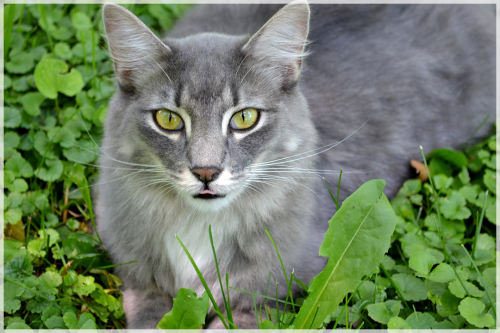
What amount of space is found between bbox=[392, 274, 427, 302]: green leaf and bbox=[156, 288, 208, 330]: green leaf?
98cm

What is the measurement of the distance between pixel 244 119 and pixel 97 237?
1.24 m

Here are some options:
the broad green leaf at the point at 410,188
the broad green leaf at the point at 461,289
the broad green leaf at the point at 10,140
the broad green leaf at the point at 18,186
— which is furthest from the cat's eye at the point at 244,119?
the broad green leaf at the point at 10,140

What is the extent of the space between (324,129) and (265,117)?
2.76 ft

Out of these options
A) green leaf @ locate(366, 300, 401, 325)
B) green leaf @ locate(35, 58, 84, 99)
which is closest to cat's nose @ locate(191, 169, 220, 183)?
green leaf @ locate(366, 300, 401, 325)

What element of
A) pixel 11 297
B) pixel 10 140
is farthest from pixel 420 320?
pixel 10 140

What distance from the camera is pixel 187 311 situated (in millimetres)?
1898

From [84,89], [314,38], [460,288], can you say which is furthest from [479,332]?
[84,89]

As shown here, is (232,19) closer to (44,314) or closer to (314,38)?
(314,38)

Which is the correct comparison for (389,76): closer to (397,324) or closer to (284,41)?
(284,41)

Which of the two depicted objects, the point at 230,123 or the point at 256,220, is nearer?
the point at 230,123

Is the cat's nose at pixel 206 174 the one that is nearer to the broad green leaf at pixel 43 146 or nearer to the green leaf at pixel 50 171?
the green leaf at pixel 50 171

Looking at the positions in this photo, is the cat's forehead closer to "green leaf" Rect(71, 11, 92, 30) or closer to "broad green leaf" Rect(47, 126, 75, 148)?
"broad green leaf" Rect(47, 126, 75, 148)

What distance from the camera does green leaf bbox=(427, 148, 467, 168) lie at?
3.08m

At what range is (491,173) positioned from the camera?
3.03m
